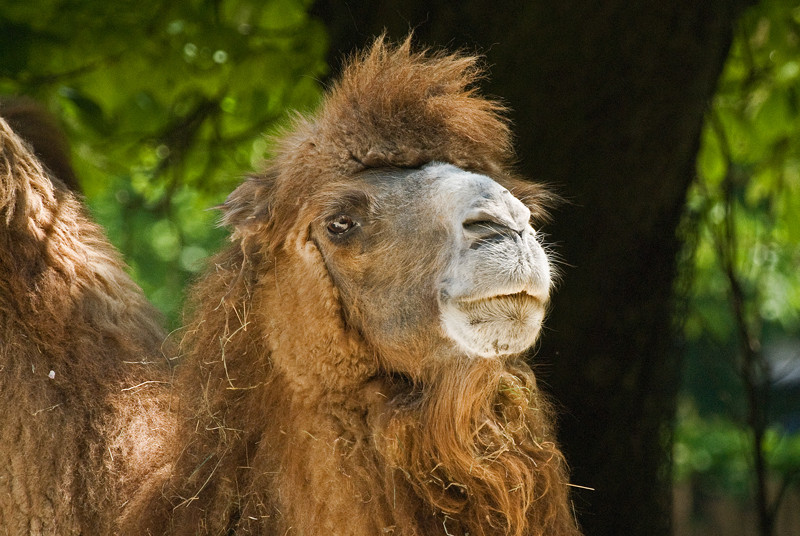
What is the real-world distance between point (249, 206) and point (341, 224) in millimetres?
386

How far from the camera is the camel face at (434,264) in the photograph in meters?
2.79

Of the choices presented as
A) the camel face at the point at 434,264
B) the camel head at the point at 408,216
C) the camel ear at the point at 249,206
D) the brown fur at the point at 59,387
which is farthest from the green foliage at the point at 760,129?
the brown fur at the point at 59,387

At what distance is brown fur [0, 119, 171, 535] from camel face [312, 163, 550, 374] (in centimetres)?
85

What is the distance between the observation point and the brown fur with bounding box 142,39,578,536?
304 centimetres

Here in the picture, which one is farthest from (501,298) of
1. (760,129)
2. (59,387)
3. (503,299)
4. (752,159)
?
(752,159)

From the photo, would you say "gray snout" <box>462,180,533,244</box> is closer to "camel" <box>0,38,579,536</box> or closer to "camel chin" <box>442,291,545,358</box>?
"camel" <box>0,38,579,536</box>

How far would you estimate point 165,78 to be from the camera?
18.6 ft

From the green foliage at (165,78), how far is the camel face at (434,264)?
178cm

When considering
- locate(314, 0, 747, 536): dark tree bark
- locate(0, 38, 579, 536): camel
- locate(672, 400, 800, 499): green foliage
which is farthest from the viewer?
locate(672, 400, 800, 499): green foliage

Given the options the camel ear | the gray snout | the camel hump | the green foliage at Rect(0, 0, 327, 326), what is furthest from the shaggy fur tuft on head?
the green foliage at Rect(0, 0, 327, 326)

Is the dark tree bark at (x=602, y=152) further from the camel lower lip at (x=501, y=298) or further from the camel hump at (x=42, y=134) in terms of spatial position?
the camel lower lip at (x=501, y=298)

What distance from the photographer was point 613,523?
4645 millimetres

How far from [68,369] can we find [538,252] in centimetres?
165

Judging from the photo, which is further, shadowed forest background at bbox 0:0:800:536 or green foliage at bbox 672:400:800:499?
green foliage at bbox 672:400:800:499
